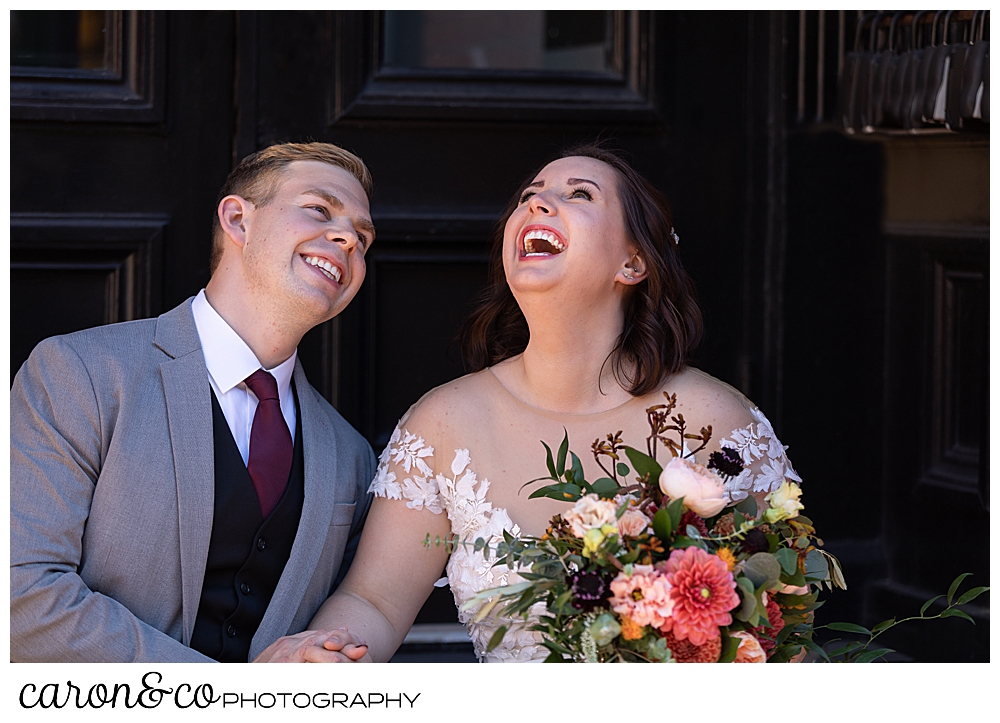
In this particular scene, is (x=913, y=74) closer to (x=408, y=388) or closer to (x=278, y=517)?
(x=408, y=388)

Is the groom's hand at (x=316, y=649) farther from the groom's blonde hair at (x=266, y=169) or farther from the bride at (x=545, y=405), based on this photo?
the groom's blonde hair at (x=266, y=169)

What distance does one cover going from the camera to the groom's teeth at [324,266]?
2.63 metres

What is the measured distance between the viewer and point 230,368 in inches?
102

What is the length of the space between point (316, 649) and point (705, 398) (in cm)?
115

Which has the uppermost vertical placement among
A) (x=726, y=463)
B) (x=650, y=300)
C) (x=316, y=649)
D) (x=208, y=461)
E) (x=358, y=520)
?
(x=650, y=300)

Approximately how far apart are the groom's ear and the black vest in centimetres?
40

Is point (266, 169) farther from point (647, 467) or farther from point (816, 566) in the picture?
point (816, 566)

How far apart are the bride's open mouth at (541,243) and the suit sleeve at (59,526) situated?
107 centimetres

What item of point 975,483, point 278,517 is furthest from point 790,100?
point 278,517

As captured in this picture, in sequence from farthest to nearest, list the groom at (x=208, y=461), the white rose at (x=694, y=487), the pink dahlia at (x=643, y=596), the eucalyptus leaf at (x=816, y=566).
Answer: the groom at (x=208, y=461) < the eucalyptus leaf at (x=816, y=566) < the white rose at (x=694, y=487) < the pink dahlia at (x=643, y=596)

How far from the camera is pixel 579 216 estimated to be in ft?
8.75

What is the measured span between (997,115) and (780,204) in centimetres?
102

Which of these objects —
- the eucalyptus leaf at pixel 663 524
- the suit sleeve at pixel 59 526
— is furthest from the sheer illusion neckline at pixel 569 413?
the suit sleeve at pixel 59 526

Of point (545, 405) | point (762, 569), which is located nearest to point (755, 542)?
point (762, 569)
